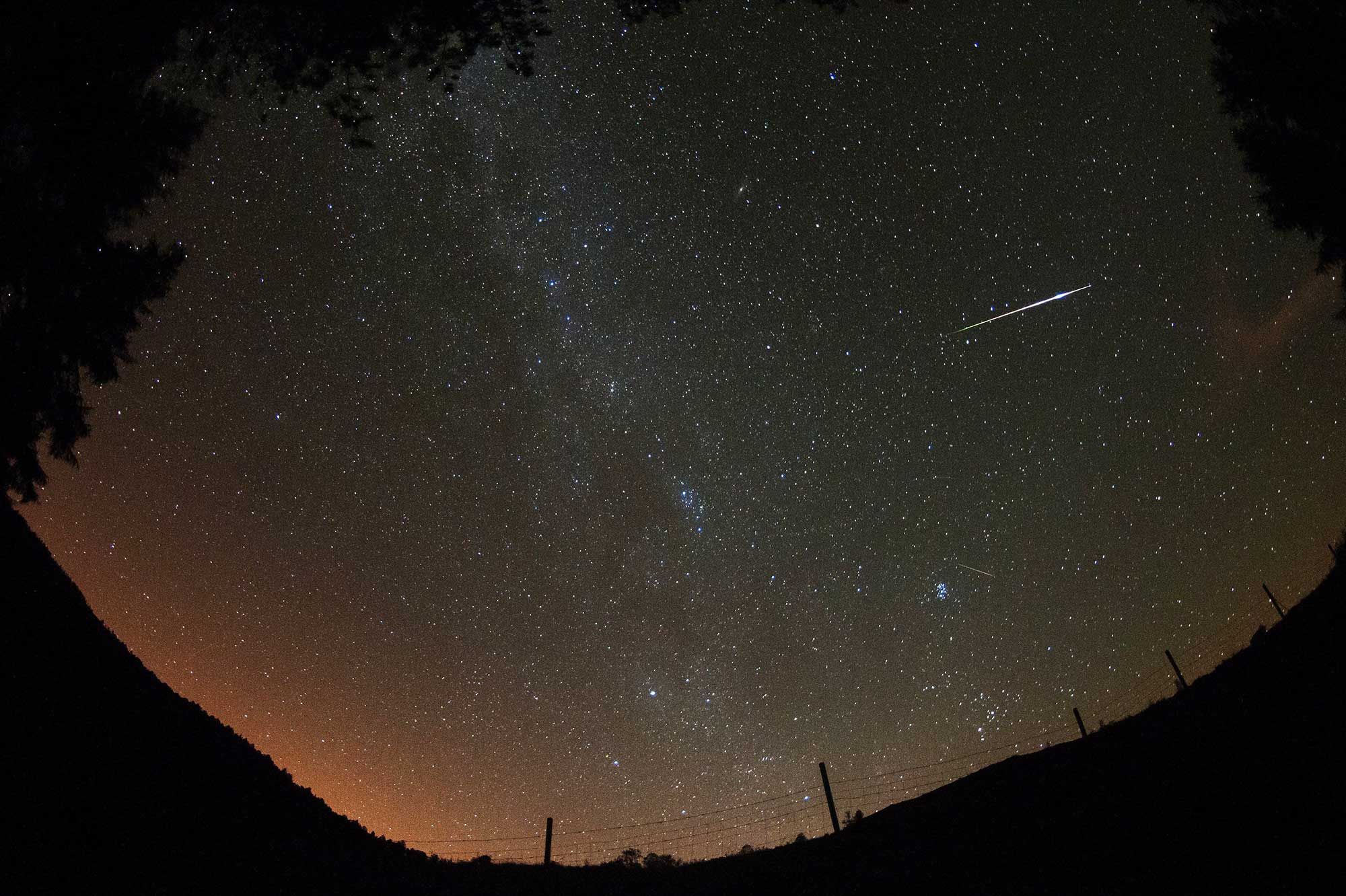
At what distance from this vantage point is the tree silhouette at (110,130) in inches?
341

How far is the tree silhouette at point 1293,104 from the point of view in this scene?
8672mm

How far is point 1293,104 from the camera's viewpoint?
29.9ft

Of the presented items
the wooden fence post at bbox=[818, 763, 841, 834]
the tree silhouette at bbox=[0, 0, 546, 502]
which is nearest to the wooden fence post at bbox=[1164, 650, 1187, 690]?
the wooden fence post at bbox=[818, 763, 841, 834]

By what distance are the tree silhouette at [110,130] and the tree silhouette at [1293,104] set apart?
10.3 meters

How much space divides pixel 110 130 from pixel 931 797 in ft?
48.7

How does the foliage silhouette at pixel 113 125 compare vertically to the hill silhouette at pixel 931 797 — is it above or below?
above

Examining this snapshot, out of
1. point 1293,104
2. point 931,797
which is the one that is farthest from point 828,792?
point 1293,104

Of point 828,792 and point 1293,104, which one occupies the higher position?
point 1293,104

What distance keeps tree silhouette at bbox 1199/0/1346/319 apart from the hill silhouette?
208 inches

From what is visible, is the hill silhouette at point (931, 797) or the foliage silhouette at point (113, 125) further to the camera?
the foliage silhouette at point (113, 125)

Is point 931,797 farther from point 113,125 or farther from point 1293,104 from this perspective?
point 113,125

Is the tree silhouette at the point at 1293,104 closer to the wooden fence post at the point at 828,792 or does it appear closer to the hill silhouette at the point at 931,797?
the hill silhouette at the point at 931,797

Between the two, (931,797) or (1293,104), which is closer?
(931,797)

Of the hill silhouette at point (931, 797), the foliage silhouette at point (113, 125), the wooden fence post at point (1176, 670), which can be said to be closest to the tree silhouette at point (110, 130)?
the foliage silhouette at point (113, 125)
